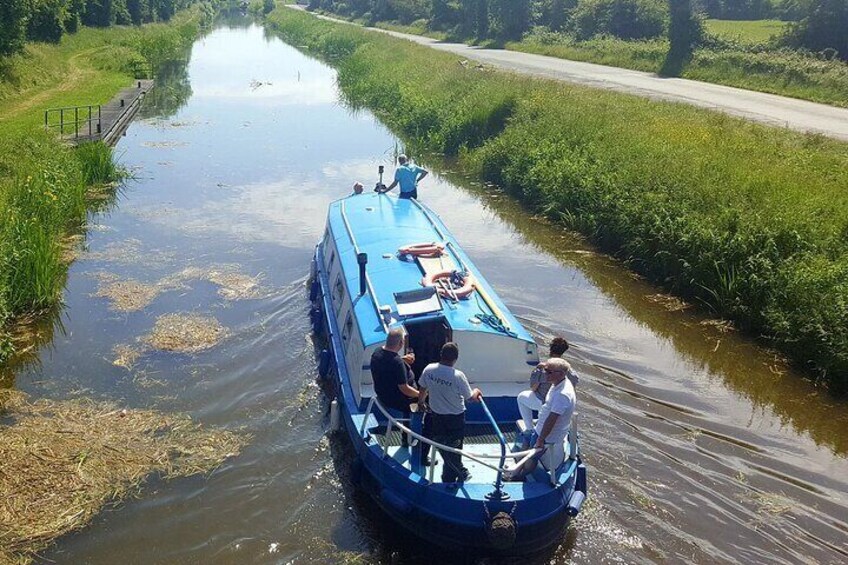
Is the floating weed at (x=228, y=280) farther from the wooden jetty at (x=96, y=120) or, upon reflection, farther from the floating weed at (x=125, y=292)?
the wooden jetty at (x=96, y=120)

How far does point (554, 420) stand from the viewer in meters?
8.38

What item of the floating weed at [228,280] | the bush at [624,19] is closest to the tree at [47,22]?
the floating weed at [228,280]

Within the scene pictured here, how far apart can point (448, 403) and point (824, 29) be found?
134 feet

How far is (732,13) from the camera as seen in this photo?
6544 cm

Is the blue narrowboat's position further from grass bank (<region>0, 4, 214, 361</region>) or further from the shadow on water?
grass bank (<region>0, 4, 214, 361</region>)

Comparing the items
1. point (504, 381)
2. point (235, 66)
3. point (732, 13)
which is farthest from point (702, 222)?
point (732, 13)

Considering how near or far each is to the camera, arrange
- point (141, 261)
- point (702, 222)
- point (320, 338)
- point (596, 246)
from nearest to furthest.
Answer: point (320, 338)
point (702, 222)
point (141, 261)
point (596, 246)

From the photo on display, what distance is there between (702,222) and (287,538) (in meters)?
12.2

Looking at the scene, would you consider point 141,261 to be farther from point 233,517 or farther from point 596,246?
point 596,246

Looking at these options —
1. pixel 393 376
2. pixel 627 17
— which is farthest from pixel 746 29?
pixel 393 376

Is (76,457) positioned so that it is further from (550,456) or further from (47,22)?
(47,22)

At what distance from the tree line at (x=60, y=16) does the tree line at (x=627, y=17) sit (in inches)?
1177

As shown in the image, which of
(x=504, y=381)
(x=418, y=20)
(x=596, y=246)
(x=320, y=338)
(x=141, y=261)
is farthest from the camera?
(x=418, y=20)

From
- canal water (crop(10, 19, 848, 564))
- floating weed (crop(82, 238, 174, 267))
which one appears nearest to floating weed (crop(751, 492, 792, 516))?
canal water (crop(10, 19, 848, 564))
